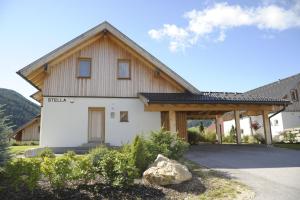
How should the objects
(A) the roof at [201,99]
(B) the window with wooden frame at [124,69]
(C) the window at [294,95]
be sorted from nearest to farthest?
(A) the roof at [201,99], (B) the window with wooden frame at [124,69], (C) the window at [294,95]

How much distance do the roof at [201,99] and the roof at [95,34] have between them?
2.46 feet

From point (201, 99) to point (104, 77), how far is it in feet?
18.3

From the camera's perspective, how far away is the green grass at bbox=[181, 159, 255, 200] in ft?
23.6

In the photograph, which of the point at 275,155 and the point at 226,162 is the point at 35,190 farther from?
the point at 275,155

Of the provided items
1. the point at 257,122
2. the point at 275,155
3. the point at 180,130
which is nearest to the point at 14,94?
the point at 257,122

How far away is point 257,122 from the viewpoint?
33.9m

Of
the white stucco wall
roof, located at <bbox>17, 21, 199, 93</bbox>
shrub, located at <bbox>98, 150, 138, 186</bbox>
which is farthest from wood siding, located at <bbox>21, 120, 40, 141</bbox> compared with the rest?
shrub, located at <bbox>98, 150, 138, 186</bbox>

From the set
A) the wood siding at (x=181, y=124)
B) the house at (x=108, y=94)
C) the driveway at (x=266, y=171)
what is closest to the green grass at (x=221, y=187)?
the driveway at (x=266, y=171)

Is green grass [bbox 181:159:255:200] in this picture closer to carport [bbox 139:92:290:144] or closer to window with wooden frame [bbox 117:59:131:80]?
carport [bbox 139:92:290:144]

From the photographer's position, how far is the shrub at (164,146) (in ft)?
31.5

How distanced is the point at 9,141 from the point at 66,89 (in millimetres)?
8885

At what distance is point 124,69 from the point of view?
56.0 ft

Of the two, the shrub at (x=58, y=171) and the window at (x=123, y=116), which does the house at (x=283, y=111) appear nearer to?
the window at (x=123, y=116)

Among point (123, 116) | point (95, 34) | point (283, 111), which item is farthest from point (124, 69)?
point (283, 111)
